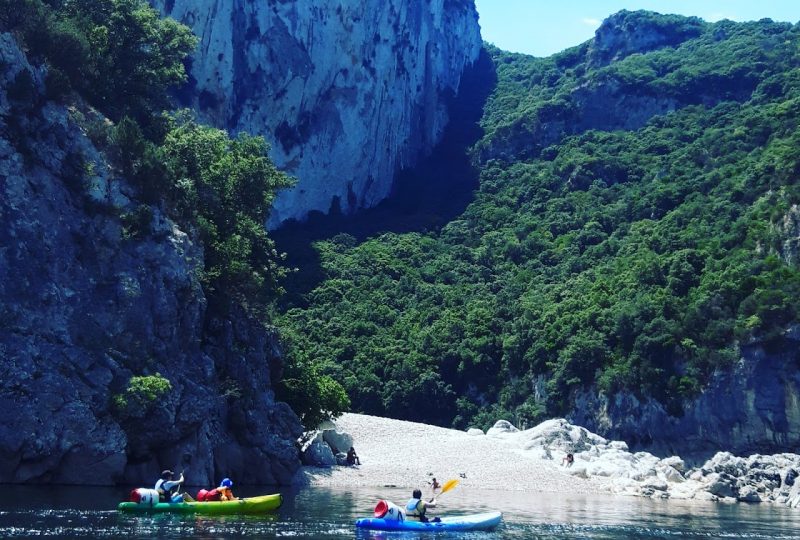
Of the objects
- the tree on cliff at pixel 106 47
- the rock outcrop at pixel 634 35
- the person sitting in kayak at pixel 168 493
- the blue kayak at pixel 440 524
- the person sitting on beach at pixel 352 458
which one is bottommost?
the blue kayak at pixel 440 524

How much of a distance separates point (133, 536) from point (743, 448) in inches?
2021

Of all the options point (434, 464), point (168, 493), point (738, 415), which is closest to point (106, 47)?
point (168, 493)

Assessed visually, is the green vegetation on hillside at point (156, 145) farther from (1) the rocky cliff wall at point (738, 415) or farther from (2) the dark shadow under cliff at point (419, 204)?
(2) the dark shadow under cliff at point (419, 204)

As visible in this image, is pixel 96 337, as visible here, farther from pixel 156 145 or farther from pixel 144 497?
pixel 156 145

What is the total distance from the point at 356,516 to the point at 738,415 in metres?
42.6

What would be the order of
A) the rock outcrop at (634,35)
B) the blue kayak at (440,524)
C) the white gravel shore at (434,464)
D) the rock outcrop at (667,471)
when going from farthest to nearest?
the rock outcrop at (634,35) < the rock outcrop at (667,471) < the white gravel shore at (434,464) < the blue kayak at (440,524)

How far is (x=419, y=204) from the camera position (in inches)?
4788

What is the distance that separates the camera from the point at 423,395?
78625mm

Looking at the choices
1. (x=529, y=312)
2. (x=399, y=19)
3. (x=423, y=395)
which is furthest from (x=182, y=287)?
(x=399, y=19)

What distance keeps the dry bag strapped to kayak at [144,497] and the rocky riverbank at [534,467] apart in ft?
46.3

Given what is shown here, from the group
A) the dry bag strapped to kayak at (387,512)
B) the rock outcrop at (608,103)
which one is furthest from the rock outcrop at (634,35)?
the dry bag strapped to kayak at (387,512)

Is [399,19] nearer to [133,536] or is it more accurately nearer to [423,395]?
[423,395]

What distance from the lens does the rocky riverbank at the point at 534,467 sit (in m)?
48.9

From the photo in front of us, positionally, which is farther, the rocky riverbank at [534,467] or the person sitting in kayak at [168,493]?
the rocky riverbank at [534,467]
